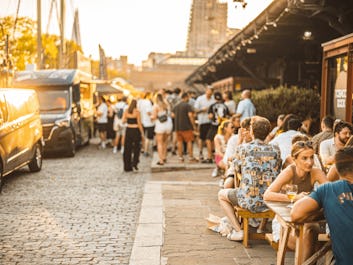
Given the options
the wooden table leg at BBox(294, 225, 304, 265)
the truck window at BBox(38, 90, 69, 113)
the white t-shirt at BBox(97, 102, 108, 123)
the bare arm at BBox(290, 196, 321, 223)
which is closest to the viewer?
the bare arm at BBox(290, 196, 321, 223)

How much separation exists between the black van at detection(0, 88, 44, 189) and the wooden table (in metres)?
6.90

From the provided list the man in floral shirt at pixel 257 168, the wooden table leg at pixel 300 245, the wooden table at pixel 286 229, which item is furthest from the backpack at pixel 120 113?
the wooden table leg at pixel 300 245

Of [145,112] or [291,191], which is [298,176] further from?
[145,112]

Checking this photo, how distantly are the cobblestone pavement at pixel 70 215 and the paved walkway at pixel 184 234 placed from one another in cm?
22

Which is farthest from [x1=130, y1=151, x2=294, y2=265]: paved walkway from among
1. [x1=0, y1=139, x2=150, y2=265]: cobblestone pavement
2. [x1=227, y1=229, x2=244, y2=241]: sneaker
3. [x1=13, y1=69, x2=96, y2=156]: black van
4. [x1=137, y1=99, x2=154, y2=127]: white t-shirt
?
[x1=13, y1=69, x2=96, y2=156]: black van

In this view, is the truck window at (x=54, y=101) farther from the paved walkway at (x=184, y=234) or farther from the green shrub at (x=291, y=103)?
the paved walkway at (x=184, y=234)

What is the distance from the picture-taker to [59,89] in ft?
61.9

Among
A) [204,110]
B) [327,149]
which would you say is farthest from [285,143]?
[204,110]

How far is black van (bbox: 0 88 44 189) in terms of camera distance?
36.7ft

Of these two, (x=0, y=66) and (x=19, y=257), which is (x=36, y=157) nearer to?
(x=19, y=257)

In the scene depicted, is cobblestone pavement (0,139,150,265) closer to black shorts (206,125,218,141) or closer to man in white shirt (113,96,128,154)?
black shorts (206,125,218,141)

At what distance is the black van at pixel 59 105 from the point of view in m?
17.7

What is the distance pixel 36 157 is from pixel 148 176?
278 cm

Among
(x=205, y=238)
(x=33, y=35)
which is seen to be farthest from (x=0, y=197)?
(x=33, y=35)
